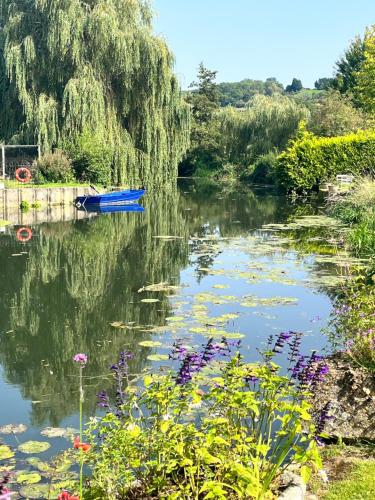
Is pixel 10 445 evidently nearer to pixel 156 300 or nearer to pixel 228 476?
pixel 228 476

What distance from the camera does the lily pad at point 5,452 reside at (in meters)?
4.33

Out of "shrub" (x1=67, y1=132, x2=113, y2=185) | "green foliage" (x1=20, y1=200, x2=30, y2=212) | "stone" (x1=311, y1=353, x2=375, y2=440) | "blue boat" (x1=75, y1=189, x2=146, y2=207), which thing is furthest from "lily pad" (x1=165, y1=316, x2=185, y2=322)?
"shrub" (x1=67, y1=132, x2=113, y2=185)

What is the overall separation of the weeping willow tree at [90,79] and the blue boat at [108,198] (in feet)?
7.62

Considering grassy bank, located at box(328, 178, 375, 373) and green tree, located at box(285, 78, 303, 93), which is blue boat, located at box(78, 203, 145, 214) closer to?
grassy bank, located at box(328, 178, 375, 373)

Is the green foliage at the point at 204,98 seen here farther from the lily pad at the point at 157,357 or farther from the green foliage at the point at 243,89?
the green foliage at the point at 243,89

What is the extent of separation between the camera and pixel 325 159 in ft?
92.2

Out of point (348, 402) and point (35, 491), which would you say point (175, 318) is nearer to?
point (348, 402)

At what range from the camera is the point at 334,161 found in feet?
91.7

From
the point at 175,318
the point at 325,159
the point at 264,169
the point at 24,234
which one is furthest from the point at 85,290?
the point at 264,169

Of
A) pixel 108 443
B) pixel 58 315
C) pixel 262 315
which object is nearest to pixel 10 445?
pixel 108 443

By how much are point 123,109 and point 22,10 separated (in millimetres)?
6424

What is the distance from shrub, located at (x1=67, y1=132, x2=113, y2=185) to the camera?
80.8 feet

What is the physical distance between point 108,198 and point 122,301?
50.5 ft

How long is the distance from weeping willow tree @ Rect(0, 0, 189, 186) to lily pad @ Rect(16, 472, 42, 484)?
21.9 meters
